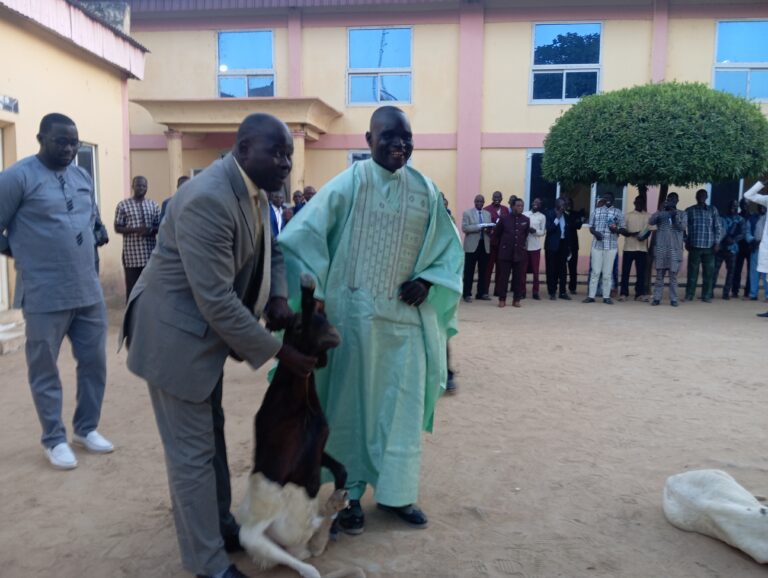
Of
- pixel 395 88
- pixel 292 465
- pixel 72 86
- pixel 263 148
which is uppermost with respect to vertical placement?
pixel 395 88

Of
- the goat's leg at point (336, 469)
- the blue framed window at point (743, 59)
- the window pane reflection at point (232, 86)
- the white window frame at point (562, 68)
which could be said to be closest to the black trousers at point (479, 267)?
the white window frame at point (562, 68)

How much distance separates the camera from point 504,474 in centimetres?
384

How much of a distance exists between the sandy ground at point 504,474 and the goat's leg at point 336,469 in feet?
0.97

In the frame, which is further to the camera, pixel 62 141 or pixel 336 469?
pixel 62 141

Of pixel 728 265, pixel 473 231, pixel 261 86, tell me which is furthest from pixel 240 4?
pixel 728 265

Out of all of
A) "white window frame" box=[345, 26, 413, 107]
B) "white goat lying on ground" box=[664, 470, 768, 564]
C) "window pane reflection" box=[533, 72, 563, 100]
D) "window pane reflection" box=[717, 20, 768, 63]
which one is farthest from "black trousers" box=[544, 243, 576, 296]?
"white goat lying on ground" box=[664, 470, 768, 564]

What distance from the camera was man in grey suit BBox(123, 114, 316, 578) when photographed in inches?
93.2

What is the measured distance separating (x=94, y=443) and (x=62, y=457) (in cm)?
25

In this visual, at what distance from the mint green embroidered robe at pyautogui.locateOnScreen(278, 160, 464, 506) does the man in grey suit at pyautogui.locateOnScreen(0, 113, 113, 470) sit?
60.6 inches

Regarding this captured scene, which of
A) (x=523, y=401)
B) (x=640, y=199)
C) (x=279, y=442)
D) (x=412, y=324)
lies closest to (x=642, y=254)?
(x=640, y=199)

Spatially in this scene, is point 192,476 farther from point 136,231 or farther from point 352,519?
point 136,231

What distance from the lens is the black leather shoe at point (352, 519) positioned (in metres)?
3.15

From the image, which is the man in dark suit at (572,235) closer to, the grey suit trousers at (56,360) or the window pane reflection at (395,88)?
the window pane reflection at (395,88)

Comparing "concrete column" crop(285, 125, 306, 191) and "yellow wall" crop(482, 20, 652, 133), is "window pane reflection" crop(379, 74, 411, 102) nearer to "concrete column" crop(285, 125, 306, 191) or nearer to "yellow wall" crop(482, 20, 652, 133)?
"yellow wall" crop(482, 20, 652, 133)
